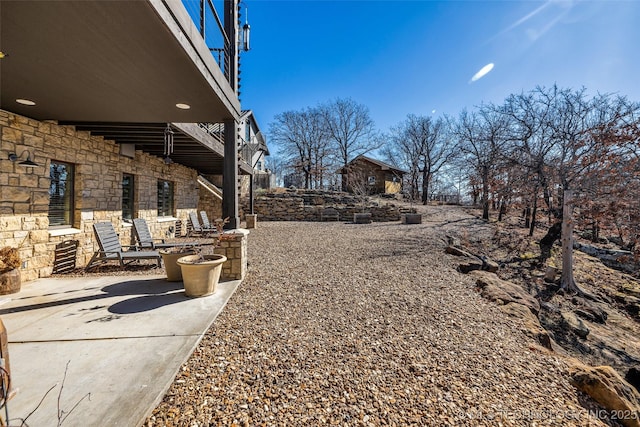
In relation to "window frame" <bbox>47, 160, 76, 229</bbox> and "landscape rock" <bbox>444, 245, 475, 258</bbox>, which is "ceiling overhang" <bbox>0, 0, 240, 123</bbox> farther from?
"landscape rock" <bbox>444, 245, 475, 258</bbox>

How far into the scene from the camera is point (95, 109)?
393 centimetres

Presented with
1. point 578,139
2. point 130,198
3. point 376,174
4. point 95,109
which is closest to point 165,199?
point 130,198

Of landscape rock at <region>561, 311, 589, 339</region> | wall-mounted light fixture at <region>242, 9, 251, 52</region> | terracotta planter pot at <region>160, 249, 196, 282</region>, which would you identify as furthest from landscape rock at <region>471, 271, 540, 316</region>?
wall-mounted light fixture at <region>242, 9, 251, 52</region>

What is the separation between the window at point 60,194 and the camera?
4766mm

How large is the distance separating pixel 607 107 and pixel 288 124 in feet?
77.9

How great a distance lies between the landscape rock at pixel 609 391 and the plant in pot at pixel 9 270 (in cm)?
645

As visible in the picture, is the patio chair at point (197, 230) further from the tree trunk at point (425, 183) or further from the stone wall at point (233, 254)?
the tree trunk at point (425, 183)

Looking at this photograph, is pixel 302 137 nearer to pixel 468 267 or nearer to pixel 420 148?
pixel 420 148

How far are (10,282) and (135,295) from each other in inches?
65.2

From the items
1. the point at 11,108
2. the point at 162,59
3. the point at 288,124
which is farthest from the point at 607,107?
the point at 288,124

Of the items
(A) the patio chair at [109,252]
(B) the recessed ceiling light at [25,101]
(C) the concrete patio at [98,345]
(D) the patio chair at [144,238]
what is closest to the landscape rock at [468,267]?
(C) the concrete patio at [98,345]

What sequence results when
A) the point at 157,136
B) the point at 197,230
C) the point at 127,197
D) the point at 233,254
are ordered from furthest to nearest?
the point at 197,230
the point at 127,197
the point at 157,136
the point at 233,254

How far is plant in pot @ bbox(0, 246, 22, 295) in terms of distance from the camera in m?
3.56

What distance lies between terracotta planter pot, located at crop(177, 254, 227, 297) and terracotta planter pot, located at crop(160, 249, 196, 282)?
554mm
